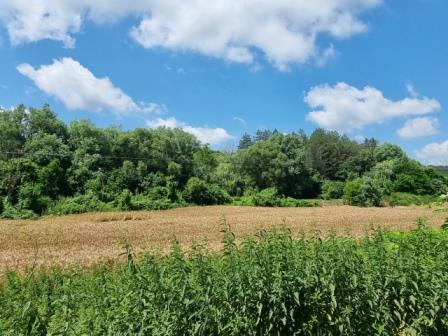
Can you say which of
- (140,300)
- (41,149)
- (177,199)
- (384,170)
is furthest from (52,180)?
(384,170)

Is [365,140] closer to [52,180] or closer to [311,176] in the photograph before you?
[311,176]

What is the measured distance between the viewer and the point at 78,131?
51000mm

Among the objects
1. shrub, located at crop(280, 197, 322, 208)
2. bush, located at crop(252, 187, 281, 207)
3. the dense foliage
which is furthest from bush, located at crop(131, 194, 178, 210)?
shrub, located at crop(280, 197, 322, 208)

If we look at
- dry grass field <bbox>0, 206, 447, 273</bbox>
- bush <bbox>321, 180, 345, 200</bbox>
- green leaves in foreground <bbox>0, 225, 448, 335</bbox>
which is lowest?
dry grass field <bbox>0, 206, 447, 273</bbox>

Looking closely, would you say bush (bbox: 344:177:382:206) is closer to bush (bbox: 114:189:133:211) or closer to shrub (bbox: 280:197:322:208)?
shrub (bbox: 280:197:322:208)

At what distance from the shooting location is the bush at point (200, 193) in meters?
51.8

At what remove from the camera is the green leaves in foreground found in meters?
4.52

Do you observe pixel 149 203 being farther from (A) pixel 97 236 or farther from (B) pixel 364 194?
(B) pixel 364 194

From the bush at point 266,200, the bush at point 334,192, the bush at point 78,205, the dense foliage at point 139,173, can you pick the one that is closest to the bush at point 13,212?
the dense foliage at point 139,173

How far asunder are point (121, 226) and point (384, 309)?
2572cm

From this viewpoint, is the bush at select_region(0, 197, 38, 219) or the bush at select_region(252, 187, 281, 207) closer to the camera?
the bush at select_region(0, 197, 38, 219)

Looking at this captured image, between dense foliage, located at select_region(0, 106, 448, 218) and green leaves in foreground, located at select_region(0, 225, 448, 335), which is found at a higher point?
dense foliage, located at select_region(0, 106, 448, 218)

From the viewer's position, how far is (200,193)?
2077 inches

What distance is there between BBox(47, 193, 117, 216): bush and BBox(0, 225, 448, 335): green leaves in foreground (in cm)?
3515
